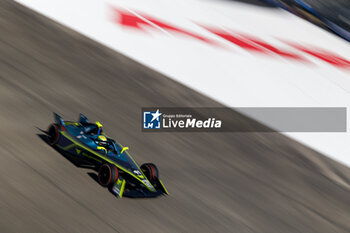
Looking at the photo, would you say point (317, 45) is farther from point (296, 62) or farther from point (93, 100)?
point (93, 100)

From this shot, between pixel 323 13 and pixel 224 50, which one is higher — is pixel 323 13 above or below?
above

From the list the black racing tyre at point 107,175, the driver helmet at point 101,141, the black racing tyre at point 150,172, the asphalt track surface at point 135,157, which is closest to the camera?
the asphalt track surface at point 135,157

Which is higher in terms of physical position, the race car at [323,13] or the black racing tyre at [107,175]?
the race car at [323,13]

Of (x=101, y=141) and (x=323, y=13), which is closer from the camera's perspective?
(x=101, y=141)

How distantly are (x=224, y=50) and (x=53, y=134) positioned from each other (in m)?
4.48

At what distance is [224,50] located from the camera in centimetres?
779

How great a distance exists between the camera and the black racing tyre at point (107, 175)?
11.6ft

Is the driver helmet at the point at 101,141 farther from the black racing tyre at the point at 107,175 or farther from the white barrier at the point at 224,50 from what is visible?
the white barrier at the point at 224,50

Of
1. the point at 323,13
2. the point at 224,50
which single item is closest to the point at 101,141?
the point at 224,50

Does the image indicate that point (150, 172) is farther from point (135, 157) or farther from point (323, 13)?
point (323, 13)

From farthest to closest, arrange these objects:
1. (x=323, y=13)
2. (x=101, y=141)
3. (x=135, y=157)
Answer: (x=323, y=13) < (x=135, y=157) < (x=101, y=141)

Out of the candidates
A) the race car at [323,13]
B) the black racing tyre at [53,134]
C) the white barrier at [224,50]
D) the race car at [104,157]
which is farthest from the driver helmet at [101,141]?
the race car at [323,13]

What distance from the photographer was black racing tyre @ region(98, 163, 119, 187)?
3.55 meters

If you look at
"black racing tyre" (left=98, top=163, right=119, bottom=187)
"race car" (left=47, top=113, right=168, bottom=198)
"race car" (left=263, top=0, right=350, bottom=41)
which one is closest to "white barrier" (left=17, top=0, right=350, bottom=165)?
"race car" (left=263, top=0, right=350, bottom=41)
